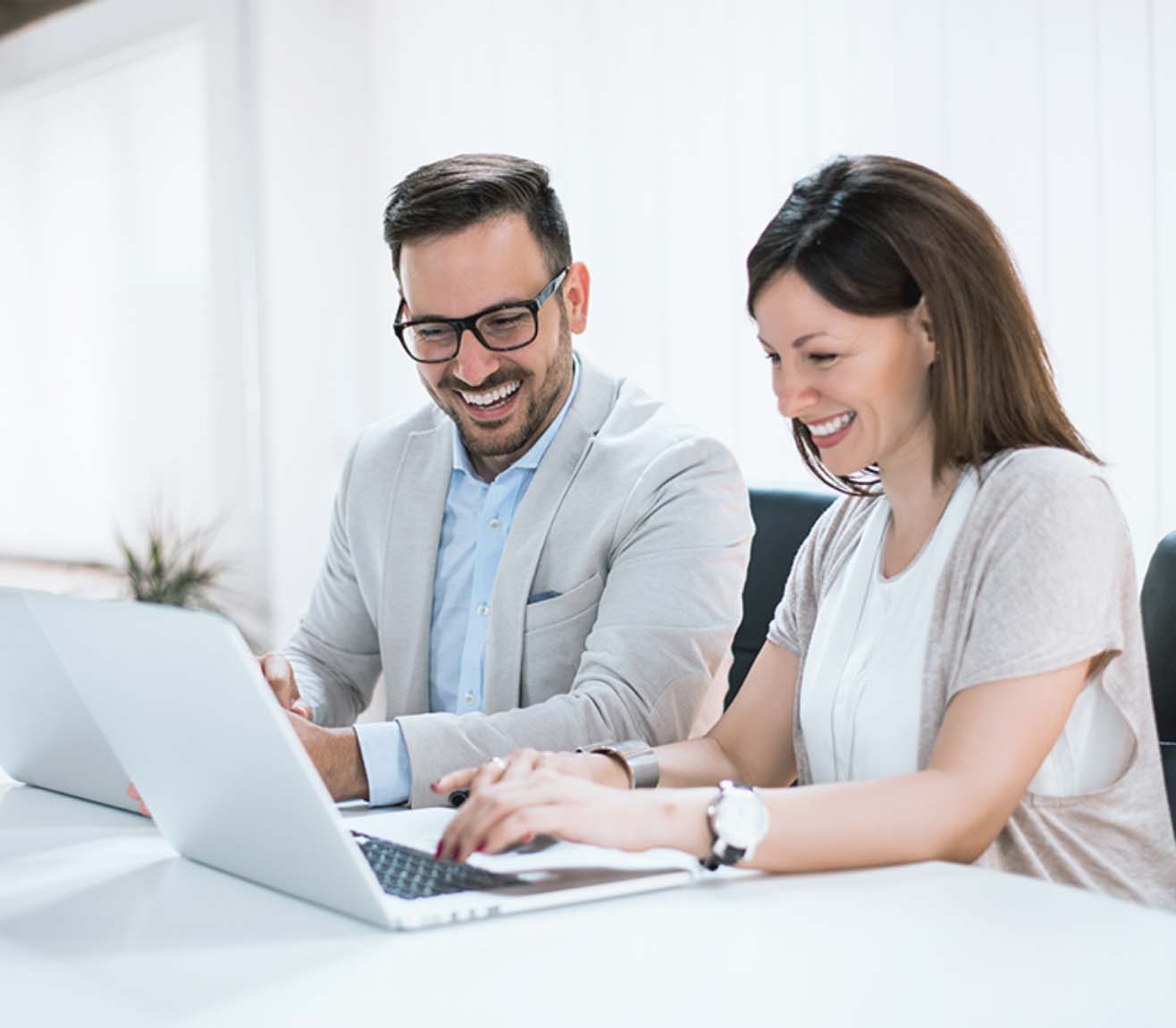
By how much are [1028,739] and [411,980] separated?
0.60 meters

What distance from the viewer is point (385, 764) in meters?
1.57

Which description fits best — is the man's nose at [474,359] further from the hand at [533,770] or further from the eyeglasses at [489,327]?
the hand at [533,770]

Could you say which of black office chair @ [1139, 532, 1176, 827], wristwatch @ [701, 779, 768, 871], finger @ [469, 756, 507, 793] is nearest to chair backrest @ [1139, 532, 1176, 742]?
black office chair @ [1139, 532, 1176, 827]

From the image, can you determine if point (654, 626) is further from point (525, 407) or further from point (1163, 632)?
point (1163, 632)

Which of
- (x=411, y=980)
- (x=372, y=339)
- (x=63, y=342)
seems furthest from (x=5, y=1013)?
(x=63, y=342)

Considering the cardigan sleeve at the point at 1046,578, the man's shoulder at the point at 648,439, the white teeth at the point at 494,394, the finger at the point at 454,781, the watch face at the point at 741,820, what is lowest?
the watch face at the point at 741,820

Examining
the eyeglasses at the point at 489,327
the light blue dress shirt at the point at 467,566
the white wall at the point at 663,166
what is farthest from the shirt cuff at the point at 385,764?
the white wall at the point at 663,166

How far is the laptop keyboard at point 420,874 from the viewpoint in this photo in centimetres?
110

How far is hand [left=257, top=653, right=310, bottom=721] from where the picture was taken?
5.65ft

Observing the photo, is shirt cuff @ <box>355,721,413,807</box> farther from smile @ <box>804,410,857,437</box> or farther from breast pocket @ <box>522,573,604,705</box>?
smile @ <box>804,410,857,437</box>

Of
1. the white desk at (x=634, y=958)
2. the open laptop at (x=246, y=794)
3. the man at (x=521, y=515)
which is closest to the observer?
the white desk at (x=634, y=958)

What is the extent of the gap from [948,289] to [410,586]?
94cm

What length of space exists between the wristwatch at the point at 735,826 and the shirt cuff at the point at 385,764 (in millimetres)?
506

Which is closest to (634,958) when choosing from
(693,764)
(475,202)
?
(693,764)
